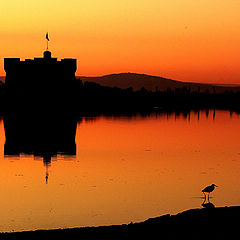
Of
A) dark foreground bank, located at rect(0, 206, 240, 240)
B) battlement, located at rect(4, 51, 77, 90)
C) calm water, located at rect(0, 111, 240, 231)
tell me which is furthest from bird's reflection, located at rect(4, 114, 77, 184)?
battlement, located at rect(4, 51, 77, 90)

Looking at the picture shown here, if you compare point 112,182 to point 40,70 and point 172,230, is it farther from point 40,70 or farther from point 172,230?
point 40,70

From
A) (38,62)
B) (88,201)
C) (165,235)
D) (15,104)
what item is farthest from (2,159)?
(15,104)

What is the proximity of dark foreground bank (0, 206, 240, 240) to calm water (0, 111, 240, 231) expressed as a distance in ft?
11.9

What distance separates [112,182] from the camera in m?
27.1

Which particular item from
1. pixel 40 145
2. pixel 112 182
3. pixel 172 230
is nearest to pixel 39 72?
pixel 40 145

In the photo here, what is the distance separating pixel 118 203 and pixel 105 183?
504cm

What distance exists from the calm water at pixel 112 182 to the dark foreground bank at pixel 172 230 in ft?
11.9

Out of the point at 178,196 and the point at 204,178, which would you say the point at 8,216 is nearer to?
the point at 178,196

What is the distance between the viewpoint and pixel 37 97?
11312 cm

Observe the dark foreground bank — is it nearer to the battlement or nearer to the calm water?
the calm water

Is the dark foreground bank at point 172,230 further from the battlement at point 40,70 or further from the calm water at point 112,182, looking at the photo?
the battlement at point 40,70

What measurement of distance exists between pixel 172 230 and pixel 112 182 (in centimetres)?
1353

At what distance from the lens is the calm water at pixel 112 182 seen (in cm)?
1980

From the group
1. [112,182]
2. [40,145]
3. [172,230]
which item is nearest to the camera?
[172,230]
